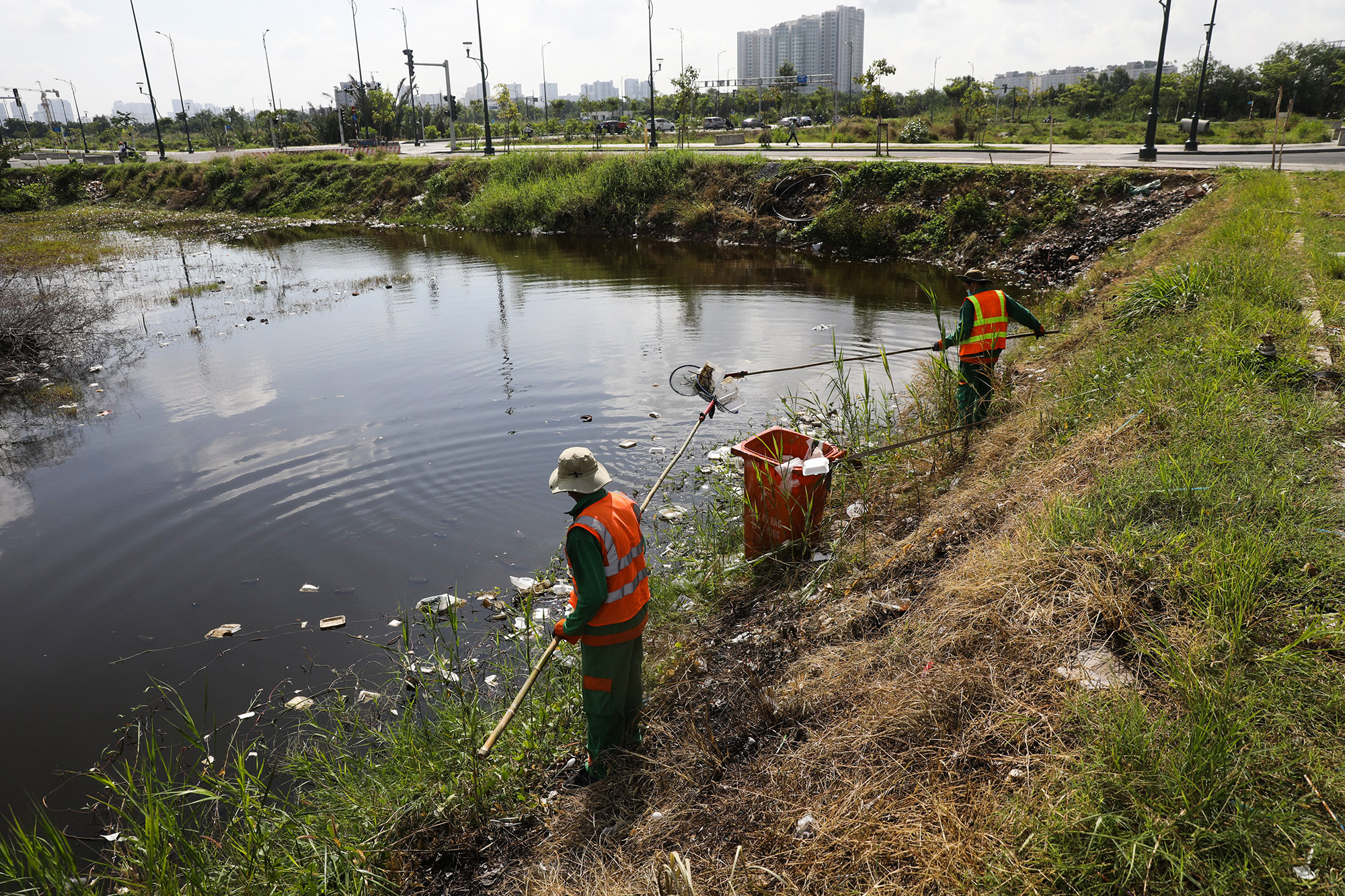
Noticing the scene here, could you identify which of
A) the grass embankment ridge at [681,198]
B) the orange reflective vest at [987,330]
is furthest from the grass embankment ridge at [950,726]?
the grass embankment ridge at [681,198]

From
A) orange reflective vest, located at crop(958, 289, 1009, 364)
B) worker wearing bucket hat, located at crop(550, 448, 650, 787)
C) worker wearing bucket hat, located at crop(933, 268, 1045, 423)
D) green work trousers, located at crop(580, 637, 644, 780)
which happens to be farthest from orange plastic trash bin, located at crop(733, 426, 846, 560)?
orange reflective vest, located at crop(958, 289, 1009, 364)

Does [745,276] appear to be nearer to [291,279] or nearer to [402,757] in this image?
[291,279]

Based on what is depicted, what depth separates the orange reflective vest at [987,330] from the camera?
6.46 m

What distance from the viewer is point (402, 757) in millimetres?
3721

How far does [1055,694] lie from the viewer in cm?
288

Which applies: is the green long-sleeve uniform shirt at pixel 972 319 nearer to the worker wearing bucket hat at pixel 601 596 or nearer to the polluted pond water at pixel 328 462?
→ the polluted pond water at pixel 328 462

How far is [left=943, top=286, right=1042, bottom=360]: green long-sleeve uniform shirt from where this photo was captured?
21.4 ft

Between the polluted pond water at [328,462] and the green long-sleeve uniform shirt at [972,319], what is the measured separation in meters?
2.06

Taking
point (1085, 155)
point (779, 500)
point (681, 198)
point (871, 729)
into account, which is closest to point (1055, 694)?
point (871, 729)

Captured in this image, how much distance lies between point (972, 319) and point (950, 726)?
176 inches

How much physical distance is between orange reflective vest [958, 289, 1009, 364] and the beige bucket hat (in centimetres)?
424

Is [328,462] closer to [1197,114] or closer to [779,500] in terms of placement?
[779,500]

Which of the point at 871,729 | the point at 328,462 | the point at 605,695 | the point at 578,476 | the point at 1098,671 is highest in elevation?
the point at 578,476

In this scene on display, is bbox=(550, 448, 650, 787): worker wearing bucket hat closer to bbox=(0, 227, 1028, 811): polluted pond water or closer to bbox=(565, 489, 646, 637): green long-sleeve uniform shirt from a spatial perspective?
bbox=(565, 489, 646, 637): green long-sleeve uniform shirt
